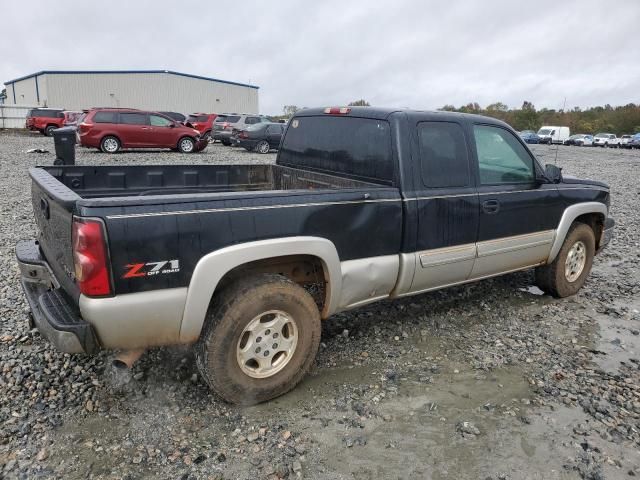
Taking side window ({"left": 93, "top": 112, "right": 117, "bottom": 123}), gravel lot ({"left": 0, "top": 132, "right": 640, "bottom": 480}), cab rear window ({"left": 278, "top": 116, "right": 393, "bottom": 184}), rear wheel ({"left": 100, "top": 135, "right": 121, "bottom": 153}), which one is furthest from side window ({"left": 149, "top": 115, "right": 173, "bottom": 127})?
cab rear window ({"left": 278, "top": 116, "right": 393, "bottom": 184})

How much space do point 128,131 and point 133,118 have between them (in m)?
0.55

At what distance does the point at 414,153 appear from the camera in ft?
12.7

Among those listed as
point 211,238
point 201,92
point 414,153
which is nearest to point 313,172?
point 414,153

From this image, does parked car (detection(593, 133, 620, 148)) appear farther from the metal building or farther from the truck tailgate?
the truck tailgate

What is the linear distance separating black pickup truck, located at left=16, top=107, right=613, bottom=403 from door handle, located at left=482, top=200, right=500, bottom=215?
0.06 ft

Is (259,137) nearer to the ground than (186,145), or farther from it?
farther from it

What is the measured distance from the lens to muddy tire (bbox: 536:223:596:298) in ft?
17.4

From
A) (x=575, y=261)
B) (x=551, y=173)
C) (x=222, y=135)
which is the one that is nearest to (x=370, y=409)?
(x=551, y=173)

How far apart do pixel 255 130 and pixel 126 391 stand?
18289 mm

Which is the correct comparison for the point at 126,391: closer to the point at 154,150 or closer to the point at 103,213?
the point at 103,213

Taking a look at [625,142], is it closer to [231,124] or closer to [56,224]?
[231,124]

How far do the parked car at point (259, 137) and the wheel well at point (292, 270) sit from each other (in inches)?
696

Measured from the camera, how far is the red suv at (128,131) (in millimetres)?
18203

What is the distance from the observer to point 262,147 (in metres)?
21.2
